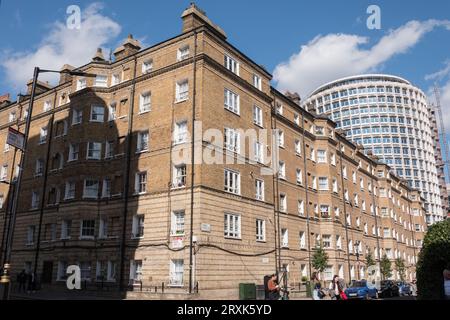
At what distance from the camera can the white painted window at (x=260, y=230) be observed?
112 ft

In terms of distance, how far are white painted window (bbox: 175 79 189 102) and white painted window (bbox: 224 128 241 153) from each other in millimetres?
4238

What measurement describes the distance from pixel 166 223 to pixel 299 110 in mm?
24640

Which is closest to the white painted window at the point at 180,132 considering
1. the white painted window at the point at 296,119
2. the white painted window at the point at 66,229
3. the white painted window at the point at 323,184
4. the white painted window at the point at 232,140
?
the white painted window at the point at 232,140

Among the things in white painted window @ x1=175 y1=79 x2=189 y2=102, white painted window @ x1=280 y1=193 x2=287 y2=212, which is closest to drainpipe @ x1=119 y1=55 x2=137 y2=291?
white painted window @ x1=175 y1=79 x2=189 y2=102

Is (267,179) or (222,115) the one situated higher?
(222,115)

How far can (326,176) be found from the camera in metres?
48.3

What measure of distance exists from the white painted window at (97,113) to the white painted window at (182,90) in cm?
848

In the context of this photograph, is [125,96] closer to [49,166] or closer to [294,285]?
[49,166]

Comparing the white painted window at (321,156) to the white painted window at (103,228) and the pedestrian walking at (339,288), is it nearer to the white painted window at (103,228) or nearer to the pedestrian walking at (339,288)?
the pedestrian walking at (339,288)

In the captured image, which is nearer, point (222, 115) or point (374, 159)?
point (222, 115)

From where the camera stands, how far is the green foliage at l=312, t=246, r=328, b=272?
40562mm

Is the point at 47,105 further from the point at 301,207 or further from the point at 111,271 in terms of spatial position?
the point at 301,207

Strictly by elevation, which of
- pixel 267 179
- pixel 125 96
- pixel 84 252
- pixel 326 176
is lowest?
pixel 84 252
